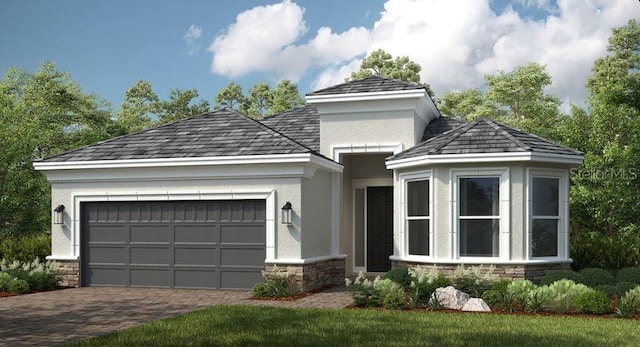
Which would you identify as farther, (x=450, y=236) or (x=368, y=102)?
(x=368, y=102)

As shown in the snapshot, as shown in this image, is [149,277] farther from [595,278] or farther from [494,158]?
[595,278]

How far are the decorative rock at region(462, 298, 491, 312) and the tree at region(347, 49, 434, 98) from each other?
106 ft

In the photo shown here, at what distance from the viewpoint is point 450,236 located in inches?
578

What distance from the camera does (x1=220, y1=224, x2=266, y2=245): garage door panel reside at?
49.9ft

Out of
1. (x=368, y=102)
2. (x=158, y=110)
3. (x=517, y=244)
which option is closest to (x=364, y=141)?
(x=368, y=102)

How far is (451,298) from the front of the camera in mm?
12414

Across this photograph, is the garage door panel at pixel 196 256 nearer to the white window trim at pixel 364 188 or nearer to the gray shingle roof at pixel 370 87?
the white window trim at pixel 364 188

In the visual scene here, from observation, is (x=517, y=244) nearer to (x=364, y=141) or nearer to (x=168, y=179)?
(x=364, y=141)

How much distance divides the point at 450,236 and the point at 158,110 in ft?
130

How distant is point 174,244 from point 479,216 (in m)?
6.97

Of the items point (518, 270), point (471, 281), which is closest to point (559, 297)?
point (471, 281)

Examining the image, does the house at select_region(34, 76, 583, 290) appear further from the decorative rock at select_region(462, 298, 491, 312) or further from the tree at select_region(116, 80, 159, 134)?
the tree at select_region(116, 80, 159, 134)

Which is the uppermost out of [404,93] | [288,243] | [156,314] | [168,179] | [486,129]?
[404,93]

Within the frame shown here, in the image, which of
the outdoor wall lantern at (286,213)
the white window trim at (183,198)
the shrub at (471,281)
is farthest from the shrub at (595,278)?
the white window trim at (183,198)
